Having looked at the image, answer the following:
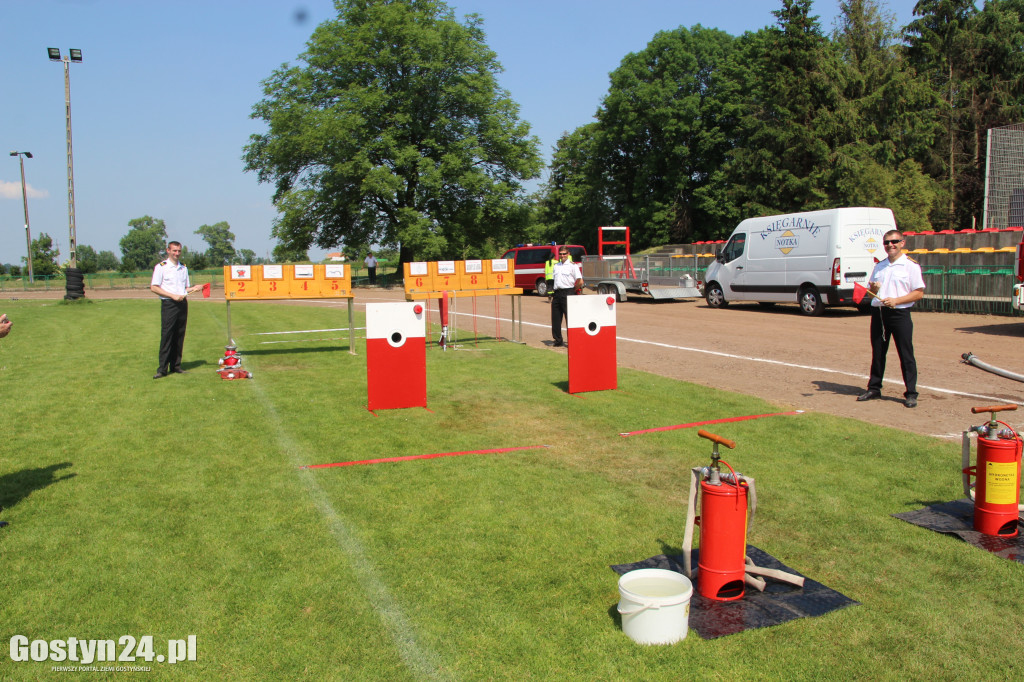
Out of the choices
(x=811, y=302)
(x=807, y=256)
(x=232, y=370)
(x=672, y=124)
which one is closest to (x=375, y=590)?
(x=232, y=370)

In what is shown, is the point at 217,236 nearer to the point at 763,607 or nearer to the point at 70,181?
the point at 70,181

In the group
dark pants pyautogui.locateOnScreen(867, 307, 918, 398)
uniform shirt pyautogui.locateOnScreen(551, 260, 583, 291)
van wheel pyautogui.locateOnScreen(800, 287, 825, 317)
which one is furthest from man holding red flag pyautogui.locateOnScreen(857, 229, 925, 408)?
van wheel pyautogui.locateOnScreen(800, 287, 825, 317)

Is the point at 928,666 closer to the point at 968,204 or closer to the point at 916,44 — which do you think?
the point at 968,204

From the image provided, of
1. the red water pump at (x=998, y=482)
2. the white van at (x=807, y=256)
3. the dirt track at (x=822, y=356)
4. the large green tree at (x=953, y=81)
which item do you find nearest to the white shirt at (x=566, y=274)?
the dirt track at (x=822, y=356)

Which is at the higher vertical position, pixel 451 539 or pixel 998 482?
pixel 998 482

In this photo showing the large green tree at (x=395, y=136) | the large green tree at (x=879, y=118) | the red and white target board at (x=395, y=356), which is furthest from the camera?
the large green tree at (x=395, y=136)

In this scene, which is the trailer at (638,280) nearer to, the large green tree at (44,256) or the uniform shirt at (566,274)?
the uniform shirt at (566,274)

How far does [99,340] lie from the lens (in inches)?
668

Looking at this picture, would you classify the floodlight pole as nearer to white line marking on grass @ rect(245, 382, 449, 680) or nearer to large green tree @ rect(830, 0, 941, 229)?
white line marking on grass @ rect(245, 382, 449, 680)

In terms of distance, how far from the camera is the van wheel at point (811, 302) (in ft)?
67.4

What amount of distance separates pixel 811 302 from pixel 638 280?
8.11 meters

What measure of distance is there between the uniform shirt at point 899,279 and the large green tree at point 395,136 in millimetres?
34508

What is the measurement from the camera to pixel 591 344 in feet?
33.2

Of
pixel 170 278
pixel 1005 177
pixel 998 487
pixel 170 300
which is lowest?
pixel 998 487
